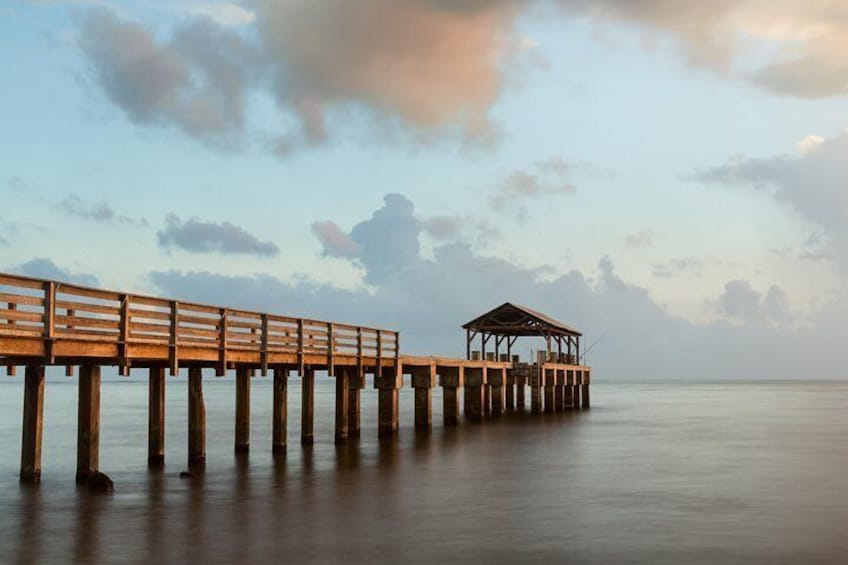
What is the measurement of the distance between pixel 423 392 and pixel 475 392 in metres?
7.81

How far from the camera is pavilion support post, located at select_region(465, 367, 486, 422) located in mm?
45656

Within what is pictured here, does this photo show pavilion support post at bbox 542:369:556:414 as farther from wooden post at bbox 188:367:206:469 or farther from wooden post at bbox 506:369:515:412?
wooden post at bbox 188:367:206:469

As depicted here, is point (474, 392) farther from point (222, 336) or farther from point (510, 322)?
point (222, 336)

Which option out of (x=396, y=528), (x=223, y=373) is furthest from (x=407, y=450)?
(x=396, y=528)

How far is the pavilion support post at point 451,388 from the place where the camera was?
42.5m

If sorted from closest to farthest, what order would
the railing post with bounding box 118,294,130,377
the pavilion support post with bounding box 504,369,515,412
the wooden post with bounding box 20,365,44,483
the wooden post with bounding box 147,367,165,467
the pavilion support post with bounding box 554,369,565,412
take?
the railing post with bounding box 118,294,130,377 < the wooden post with bounding box 20,365,44,483 < the wooden post with bounding box 147,367,165,467 < the pavilion support post with bounding box 504,369,515,412 < the pavilion support post with bounding box 554,369,565,412

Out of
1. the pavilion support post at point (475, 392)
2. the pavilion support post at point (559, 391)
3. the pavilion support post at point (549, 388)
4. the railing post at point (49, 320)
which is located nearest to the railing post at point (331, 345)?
the railing post at point (49, 320)

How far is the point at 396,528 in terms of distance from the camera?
17.5 meters

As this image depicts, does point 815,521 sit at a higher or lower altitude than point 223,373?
lower

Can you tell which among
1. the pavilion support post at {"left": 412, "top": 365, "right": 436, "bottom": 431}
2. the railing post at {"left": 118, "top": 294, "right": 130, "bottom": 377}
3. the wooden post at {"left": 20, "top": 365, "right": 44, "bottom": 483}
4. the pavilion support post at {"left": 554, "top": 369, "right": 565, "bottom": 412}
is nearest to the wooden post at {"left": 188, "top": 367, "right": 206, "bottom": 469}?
the wooden post at {"left": 20, "top": 365, "right": 44, "bottom": 483}

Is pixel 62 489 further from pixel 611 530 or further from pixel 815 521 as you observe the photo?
pixel 815 521

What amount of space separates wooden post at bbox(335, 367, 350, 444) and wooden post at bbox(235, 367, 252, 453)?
14.6ft

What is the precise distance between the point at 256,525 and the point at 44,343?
16.8 ft

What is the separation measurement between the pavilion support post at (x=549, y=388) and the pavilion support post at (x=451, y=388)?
360 inches
